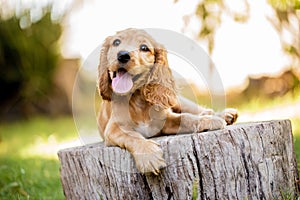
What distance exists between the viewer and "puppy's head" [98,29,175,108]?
3.10m

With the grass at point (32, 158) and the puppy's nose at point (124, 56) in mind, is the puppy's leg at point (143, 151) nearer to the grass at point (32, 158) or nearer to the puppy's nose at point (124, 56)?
the puppy's nose at point (124, 56)

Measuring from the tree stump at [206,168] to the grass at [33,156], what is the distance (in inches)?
40.3

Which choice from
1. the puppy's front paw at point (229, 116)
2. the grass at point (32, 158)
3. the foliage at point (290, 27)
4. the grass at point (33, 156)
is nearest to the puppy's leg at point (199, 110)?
the puppy's front paw at point (229, 116)

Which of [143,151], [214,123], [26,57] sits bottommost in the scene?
[143,151]

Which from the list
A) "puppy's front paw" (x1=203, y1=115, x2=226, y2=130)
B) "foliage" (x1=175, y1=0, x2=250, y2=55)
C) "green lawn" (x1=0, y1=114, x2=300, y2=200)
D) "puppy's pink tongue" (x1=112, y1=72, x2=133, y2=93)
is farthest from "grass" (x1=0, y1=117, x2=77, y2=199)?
"foliage" (x1=175, y1=0, x2=250, y2=55)

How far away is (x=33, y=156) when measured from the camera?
21.3 feet

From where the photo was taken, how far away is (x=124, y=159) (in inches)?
118

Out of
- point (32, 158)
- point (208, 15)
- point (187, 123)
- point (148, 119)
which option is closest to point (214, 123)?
point (187, 123)

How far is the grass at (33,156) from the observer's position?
432 centimetres

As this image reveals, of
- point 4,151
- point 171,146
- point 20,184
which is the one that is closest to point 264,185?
point 171,146

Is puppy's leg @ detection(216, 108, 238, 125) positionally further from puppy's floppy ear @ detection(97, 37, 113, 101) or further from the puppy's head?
puppy's floppy ear @ detection(97, 37, 113, 101)

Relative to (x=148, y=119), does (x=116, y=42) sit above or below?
above

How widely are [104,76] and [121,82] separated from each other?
0.22 m

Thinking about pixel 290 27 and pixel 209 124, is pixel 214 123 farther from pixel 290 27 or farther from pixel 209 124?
pixel 290 27
